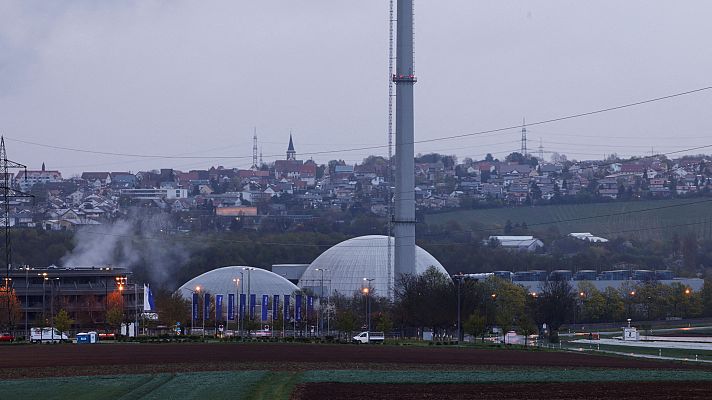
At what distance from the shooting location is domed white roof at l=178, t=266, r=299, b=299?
6645 inches

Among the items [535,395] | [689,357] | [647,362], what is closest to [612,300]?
[689,357]

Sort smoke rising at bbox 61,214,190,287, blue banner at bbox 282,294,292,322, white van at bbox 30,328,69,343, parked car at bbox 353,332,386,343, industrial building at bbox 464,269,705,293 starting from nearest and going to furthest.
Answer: white van at bbox 30,328,69,343 < parked car at bbox 353,332,386,343 < blue banner at bbox 282,294,292,322 < smoke rising at bbox 61,214,190,287 < industrial building at bbox 464,269,705,293

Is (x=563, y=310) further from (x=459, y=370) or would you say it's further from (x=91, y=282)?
(x=459, y=370)

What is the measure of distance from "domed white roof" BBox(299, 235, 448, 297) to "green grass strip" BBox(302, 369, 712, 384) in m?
119

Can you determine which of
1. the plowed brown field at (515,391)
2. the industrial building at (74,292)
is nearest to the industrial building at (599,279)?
the industrial building at (74,292)

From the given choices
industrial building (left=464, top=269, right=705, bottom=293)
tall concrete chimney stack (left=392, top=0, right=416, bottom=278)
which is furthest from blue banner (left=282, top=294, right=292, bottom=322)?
industrial building (left=464, top=269, right=705, bottom=293)

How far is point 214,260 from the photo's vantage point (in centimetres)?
19462

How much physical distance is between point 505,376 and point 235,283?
12099cm

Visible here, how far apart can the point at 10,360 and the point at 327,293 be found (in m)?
113

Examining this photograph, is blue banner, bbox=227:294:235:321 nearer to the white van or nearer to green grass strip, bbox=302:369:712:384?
the white van

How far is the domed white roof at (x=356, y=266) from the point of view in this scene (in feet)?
585

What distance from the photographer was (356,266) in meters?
182

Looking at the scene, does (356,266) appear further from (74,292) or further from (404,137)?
(404,137)

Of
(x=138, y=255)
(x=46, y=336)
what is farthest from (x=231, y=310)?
(x=138, y=255)
